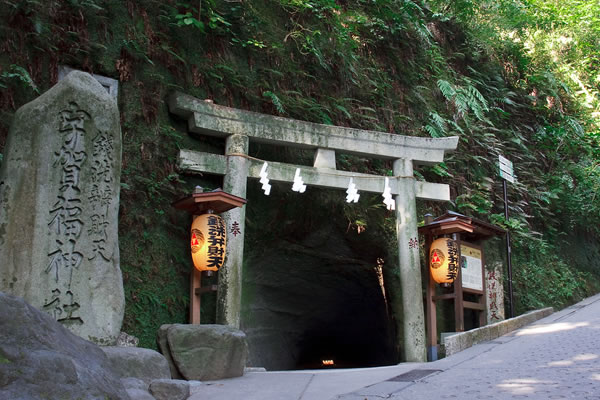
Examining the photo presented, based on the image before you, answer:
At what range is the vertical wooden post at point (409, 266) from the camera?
32.5 ft

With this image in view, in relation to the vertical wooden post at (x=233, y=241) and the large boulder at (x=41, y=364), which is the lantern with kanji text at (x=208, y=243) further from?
the large boulder at (x=41, y=364)

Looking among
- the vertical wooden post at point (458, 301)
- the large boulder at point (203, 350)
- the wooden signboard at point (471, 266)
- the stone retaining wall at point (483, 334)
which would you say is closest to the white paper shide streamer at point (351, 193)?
the vertical wooden post at point (458, 301)

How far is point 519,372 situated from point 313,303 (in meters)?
8.14

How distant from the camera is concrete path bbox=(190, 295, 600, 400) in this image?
5.35 meters

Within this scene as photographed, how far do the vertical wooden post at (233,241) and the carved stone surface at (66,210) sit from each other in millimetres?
2576

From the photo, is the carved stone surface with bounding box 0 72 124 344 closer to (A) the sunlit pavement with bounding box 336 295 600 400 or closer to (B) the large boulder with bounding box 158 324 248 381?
(B) the large boulder with bounding box 158 324 248 381

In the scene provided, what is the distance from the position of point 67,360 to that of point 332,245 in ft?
27.6

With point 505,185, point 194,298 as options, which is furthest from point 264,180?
point 505,185

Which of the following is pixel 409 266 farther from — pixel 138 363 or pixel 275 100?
pixel 138 363

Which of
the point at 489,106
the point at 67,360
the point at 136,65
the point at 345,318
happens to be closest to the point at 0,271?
the point at 67,360

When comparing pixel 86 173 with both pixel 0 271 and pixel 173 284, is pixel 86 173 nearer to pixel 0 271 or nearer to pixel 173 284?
pixel 0 271

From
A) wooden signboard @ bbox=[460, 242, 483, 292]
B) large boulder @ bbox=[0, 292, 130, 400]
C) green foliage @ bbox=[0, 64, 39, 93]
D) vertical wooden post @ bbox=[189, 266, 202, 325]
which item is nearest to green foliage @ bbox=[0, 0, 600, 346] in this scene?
green foliage @ bbox=[0, 64, 39, 93]

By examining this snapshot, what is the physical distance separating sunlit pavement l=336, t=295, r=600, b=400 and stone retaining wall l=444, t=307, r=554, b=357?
24 centimetres

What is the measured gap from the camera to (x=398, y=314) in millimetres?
11234
